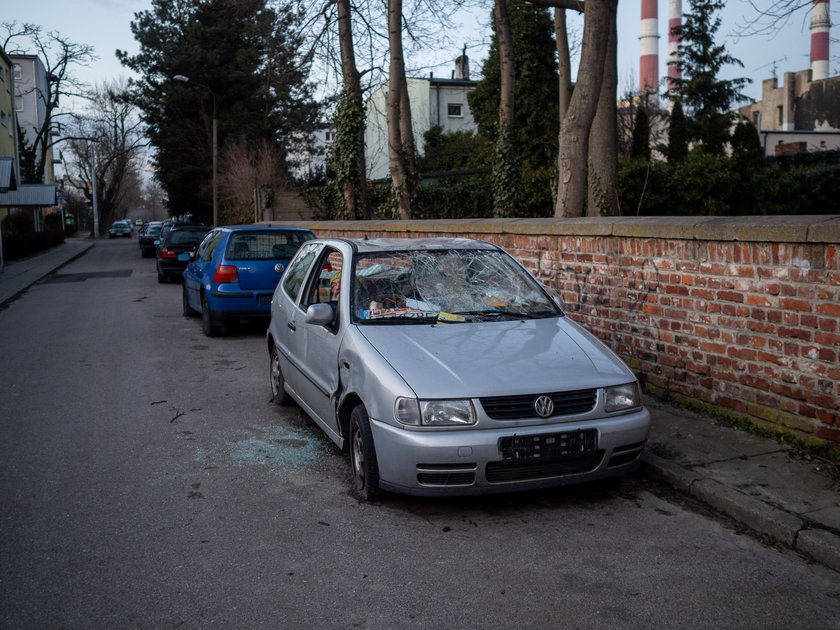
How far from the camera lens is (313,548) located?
13.9ft

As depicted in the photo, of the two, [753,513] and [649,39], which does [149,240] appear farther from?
[649,39]

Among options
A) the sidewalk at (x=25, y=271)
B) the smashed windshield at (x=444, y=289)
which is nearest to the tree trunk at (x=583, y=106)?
the smashed windshield at (x=444, y=289)

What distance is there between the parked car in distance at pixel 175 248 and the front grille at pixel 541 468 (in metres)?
19.0

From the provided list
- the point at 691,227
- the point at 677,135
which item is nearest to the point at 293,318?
the point at 691,227

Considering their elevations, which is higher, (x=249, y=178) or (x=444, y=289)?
(x=249, y=178)

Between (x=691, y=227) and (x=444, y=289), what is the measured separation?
7.30 feet

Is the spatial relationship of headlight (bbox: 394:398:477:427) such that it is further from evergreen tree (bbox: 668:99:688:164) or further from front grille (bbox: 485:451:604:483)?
evergreen tree (bbox: 668:99:688:164)

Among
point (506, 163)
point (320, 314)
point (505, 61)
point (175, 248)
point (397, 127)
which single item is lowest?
point (320, 314)

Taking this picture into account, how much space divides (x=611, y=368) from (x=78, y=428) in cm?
444

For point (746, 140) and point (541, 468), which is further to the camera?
point (746, 140)

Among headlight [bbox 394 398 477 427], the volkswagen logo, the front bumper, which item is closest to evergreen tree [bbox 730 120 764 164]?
the front bumper

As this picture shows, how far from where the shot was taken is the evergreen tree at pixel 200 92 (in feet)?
135

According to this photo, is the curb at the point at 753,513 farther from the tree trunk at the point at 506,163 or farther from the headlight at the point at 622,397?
the tree trunk at the point at 506,163

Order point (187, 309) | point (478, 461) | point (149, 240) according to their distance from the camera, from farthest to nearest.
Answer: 1. point (149, 240)
2. point (187, 309)
3. point (478, 461)
